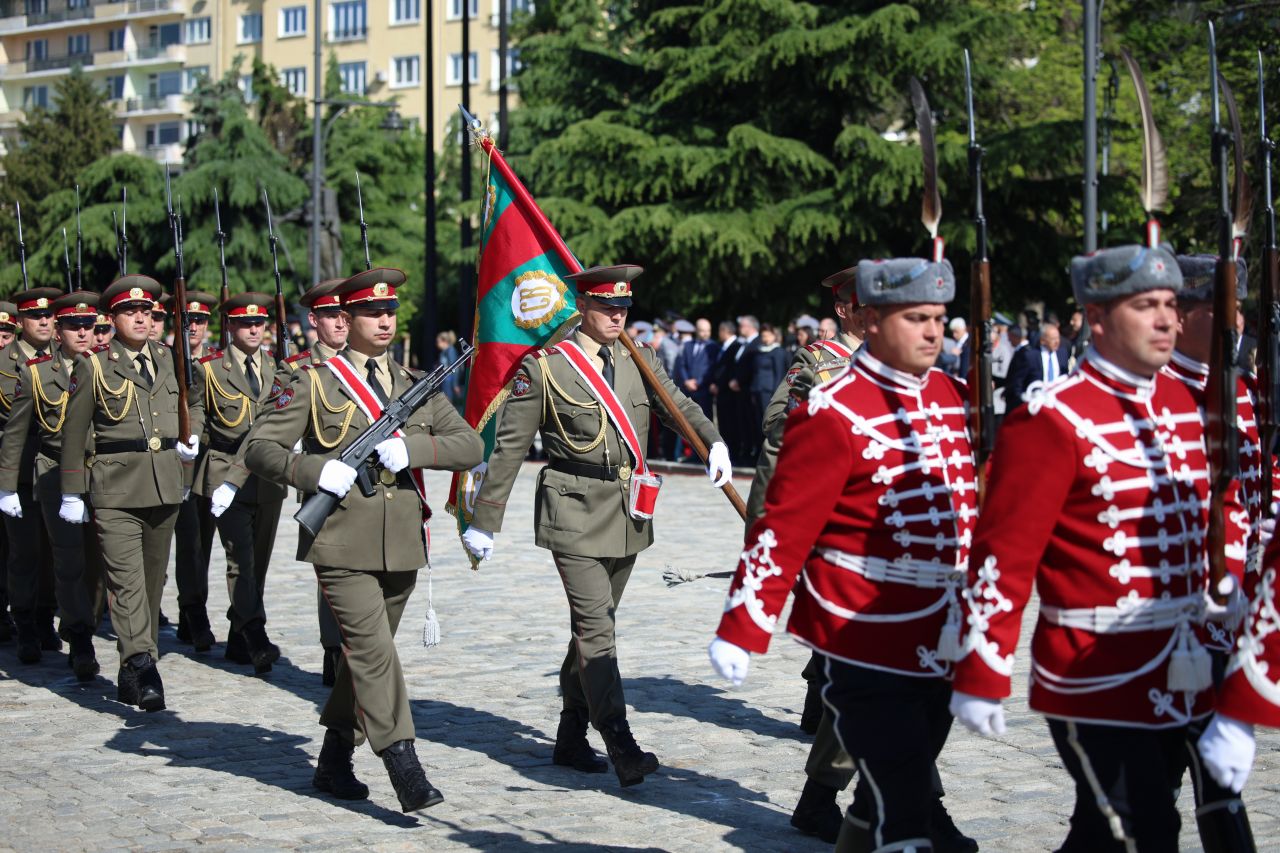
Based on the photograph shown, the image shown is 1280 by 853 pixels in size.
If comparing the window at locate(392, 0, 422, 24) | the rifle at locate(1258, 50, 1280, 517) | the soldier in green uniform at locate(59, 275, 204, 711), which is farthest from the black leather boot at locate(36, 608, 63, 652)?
the window at locate(392, 0, 422, 24)

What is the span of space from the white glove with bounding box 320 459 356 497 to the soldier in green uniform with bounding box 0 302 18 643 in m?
5.09

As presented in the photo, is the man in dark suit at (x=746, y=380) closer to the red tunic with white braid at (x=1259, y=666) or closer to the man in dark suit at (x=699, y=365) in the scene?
the man in dark suit at (x=699, y=365)

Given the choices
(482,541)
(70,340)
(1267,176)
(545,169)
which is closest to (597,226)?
(545,169)

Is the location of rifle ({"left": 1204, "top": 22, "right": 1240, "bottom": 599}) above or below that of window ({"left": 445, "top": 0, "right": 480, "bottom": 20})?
below

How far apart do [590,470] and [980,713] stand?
354 cm

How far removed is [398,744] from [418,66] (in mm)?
73348

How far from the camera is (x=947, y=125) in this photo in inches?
1195

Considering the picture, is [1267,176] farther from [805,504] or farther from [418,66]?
[418,66]

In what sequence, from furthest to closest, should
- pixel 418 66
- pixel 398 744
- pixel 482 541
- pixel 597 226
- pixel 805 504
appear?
1. pixel 418 66
2. pixel 597 226
3. pixel 482 541
4. pixel 398 744
5. pixel 805 504

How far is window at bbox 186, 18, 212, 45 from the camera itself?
83.8 m

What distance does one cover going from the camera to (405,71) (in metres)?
78.5

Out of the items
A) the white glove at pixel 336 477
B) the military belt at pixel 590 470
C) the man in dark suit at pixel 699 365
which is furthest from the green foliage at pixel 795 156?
the white glove at pixel 336 477

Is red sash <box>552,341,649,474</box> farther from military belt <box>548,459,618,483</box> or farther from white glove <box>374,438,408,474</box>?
white glove <box>374,438,408,474</box>

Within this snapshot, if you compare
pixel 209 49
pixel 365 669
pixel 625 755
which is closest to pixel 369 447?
pixel 365 669
